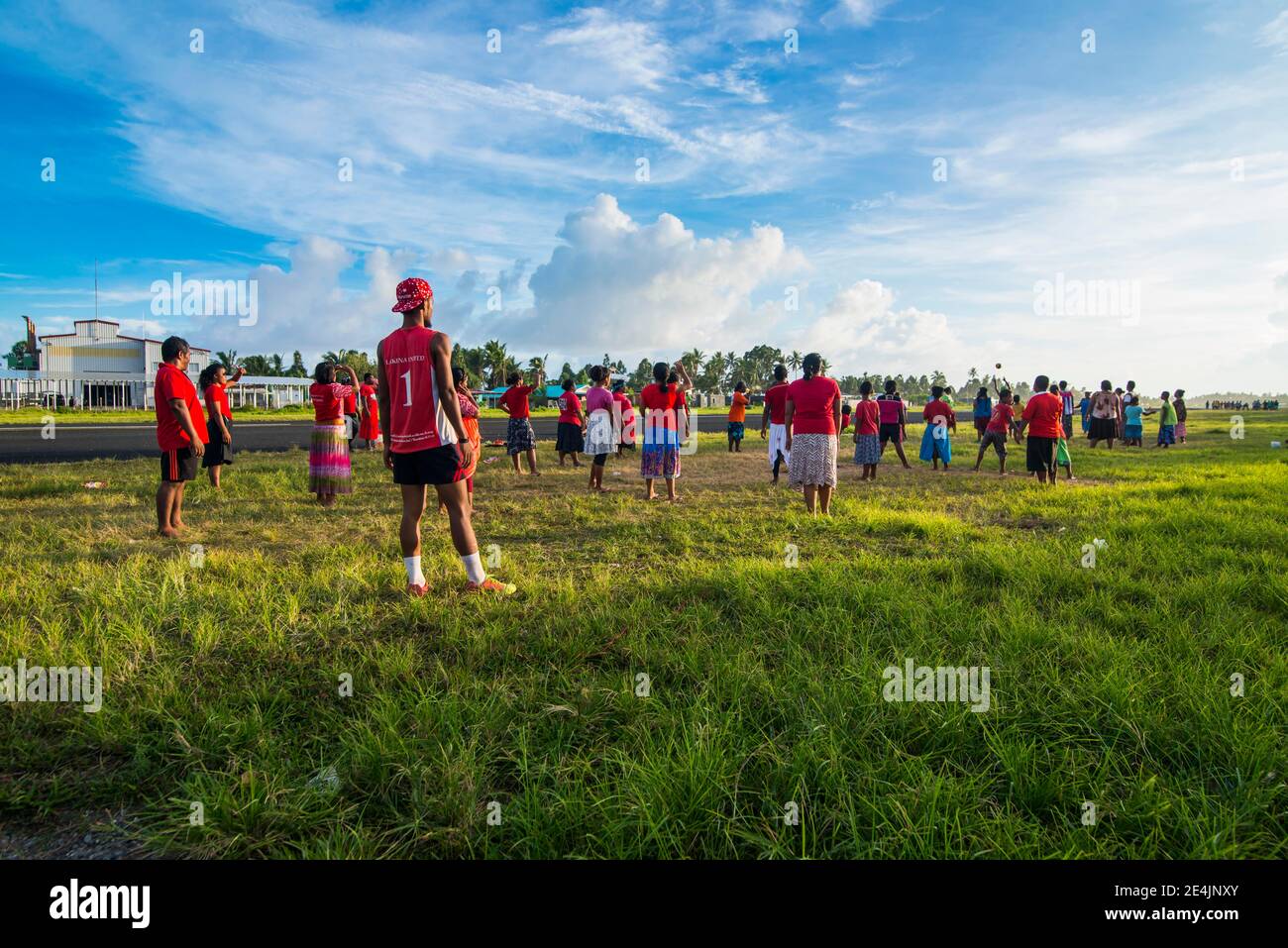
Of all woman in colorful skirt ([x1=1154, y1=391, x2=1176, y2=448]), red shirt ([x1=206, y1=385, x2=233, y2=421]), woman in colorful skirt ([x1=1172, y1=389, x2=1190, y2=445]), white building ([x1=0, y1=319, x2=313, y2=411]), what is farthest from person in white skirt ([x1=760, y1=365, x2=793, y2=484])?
white building ([x1=0, y1=319, x2=313, y2=411])

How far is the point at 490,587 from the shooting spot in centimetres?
456

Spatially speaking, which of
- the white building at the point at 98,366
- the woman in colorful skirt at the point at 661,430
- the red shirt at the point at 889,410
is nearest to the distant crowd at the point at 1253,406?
the red shirt at the point at 889,410

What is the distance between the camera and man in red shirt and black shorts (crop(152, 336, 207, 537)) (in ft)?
20.9

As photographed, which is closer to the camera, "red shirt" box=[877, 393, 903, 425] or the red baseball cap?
the red baseball cap

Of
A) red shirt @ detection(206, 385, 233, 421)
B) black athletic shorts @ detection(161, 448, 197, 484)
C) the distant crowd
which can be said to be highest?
the distant crowd

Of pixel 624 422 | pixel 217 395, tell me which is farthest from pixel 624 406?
pixel 217 395

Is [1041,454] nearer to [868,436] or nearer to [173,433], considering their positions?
[868,436]

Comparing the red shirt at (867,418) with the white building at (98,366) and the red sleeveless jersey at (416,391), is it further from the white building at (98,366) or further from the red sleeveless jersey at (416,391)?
the white building at (98,366)

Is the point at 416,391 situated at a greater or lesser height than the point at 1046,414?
lesser

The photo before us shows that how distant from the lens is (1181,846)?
2.00 meters

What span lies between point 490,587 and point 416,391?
4.84ft

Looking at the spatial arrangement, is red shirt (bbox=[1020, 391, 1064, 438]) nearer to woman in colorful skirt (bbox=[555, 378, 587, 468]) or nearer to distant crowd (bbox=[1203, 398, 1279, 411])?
woman in colorful skirt (bbox=[555, 378, 587, 468])

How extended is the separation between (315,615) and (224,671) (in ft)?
2.69

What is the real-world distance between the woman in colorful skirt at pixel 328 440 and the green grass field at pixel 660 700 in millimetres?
2454
